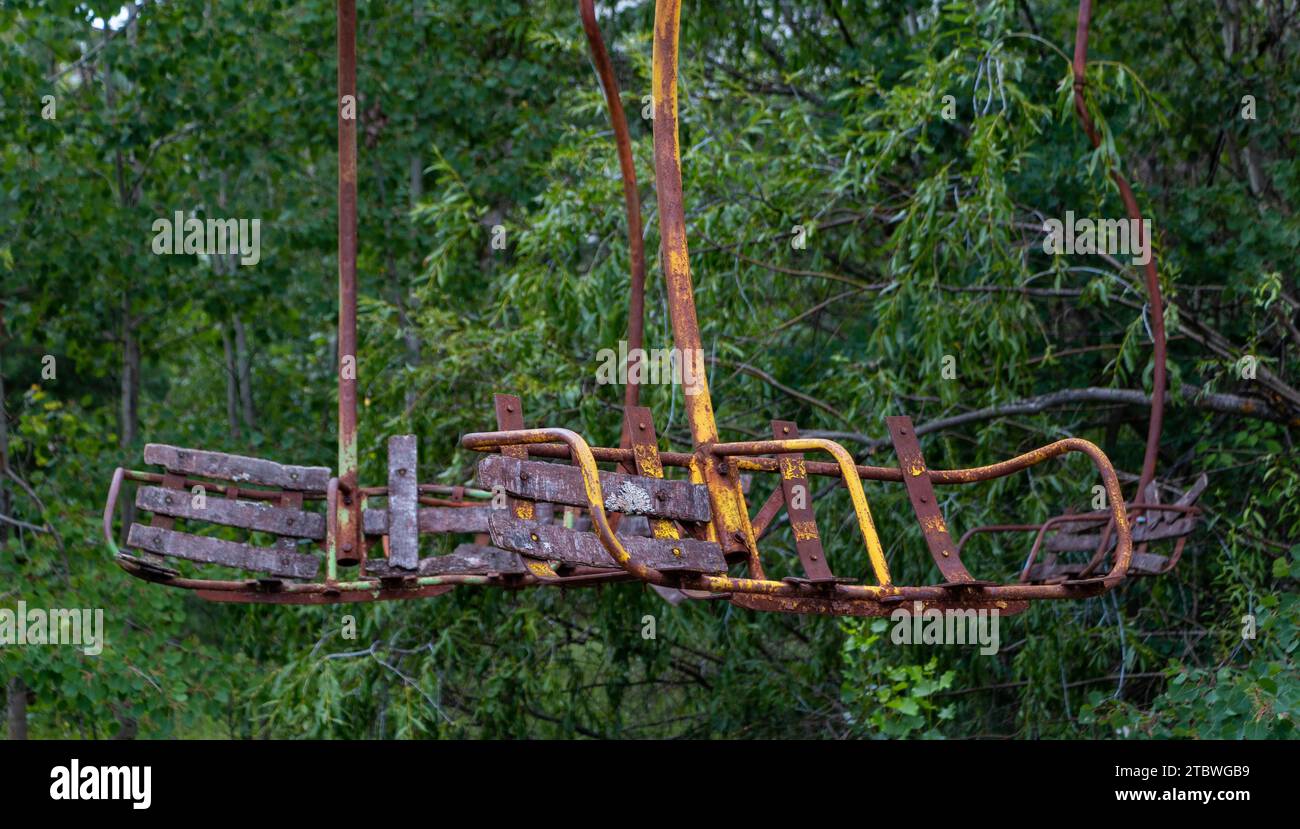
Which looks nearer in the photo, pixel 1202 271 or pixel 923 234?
pixel 923 234

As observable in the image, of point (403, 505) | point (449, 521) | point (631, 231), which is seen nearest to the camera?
point (403, 505)

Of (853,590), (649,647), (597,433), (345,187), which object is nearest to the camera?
(853,590)

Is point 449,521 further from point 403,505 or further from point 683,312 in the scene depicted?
point 683,312

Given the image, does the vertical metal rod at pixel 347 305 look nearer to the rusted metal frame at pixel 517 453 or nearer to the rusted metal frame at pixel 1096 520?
the rusted metal frame at pixel 517 453

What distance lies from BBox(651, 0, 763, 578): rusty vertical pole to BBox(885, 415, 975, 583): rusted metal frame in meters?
0.35

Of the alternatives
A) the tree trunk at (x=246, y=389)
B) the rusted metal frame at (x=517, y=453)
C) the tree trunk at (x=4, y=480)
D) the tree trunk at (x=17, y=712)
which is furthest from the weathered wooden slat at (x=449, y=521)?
the tree trunk at (x=246, y=389)

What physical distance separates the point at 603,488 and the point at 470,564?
177 centimetres

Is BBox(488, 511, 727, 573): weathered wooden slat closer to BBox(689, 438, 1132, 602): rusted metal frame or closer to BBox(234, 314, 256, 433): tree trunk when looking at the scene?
BBox(689, 438, 1132, 602): rusted metal frame

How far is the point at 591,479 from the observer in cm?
272

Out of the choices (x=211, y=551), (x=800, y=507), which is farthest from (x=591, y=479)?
(x=211, y=551)

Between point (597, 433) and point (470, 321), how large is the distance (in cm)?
149

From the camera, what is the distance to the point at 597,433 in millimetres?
6820
